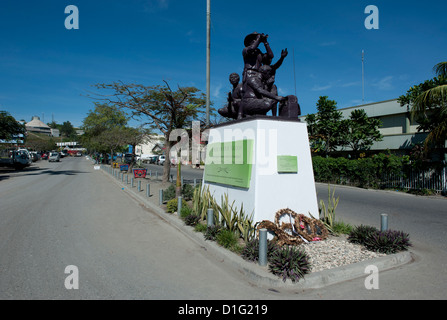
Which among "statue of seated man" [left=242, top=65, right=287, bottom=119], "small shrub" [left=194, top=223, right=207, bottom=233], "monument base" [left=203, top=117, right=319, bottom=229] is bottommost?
"small shrub" [left=194, top=223, right=207, bottom=233]

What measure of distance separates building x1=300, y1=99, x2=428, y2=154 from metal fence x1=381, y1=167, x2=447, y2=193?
17.8 feet

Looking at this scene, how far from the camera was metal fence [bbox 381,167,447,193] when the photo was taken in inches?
503

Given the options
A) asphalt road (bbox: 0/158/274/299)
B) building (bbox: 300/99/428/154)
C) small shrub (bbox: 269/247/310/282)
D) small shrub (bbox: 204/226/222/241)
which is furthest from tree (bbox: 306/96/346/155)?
small shrub (bbox: 269/247/310/282)

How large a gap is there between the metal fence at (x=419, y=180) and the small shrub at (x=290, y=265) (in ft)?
41.2

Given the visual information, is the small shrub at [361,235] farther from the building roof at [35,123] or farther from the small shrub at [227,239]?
the building roof at [35,123]

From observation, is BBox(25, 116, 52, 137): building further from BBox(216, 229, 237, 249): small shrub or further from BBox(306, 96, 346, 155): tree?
BBox(216, 229, 237, 249): small shrub

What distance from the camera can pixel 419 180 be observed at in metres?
13.6

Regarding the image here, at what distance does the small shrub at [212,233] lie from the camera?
535 cm

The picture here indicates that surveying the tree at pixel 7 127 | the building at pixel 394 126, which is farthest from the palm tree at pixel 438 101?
the tree at pixel 7 127

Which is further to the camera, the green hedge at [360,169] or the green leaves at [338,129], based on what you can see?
the green leaves at [338,129]

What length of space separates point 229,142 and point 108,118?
34149 millimetres

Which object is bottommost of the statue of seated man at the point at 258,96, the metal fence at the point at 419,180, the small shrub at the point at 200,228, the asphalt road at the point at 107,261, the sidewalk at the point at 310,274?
the asphalt road at the point at 107,261

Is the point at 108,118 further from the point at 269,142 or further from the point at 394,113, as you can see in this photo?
the point at 269,142

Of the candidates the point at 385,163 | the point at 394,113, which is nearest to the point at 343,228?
the point at 385,163
